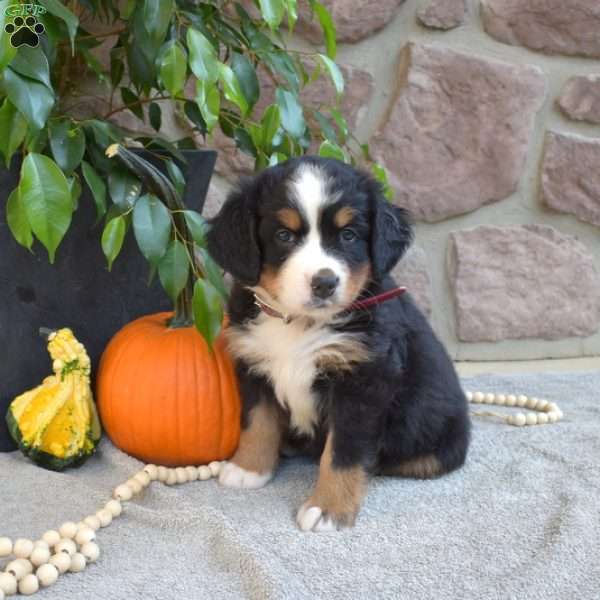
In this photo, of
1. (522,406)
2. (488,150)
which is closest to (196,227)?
(522,406)

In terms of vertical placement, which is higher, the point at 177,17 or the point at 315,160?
the point at 177,17

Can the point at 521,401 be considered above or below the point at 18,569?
below

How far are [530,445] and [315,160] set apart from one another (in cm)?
108

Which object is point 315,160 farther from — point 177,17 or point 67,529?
point 67,529

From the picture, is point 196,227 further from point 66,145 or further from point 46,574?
point 46,574

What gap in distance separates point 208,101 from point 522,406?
1.56 m

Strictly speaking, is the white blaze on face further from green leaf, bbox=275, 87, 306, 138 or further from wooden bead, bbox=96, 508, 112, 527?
wooden bead, bbox=96, 508, 112, 527

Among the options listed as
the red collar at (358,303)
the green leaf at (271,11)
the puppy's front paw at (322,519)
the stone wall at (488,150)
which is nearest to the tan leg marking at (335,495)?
the puppy's front paw at (322,519)

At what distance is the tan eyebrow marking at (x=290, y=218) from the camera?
70.0 inches

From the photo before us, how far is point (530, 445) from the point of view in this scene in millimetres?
2303

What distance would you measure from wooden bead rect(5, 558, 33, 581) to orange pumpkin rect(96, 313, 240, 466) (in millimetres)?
608

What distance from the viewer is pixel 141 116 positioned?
2547 mm

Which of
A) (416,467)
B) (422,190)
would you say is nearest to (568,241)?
(422,190)

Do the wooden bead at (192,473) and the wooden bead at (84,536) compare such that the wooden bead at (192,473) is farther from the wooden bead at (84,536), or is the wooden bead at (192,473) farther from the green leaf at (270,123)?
the green leaf at (270,123)
